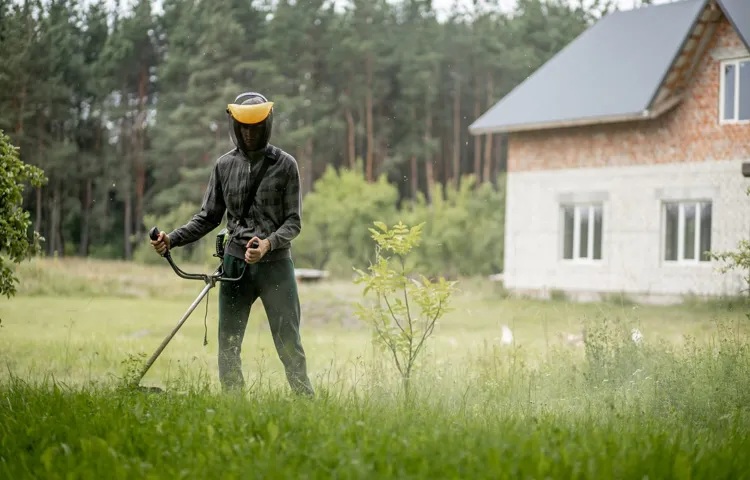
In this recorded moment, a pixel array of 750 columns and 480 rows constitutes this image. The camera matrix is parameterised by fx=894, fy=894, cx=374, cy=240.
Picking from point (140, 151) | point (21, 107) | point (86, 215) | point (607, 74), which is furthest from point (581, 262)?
point (140, 151)

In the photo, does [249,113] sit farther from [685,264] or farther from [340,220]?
[340,220]

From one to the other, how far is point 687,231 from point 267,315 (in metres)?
10.9

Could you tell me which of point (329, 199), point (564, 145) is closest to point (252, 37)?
point (329, 199)

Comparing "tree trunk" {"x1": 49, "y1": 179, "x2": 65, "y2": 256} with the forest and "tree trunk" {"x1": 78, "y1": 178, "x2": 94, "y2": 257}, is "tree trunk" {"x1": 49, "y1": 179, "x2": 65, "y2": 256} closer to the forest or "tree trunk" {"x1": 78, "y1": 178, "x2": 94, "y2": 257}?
the forest

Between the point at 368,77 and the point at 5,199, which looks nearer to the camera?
the point at 5,199

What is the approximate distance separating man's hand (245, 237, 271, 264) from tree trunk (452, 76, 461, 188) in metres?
27.7

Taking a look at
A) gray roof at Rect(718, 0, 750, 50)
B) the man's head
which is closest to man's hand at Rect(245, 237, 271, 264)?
the man's head

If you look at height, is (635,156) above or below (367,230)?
above

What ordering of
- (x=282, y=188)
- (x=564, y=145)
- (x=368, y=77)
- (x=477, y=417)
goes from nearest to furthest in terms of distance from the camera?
(x=477, y=417) → (x=282, y=188) → (x=564, y=145) → (x=368, y=77)

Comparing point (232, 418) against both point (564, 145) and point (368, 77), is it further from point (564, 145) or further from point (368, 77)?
point (368, 77)

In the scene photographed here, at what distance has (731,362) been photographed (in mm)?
6285

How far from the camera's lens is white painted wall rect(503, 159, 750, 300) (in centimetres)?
1440

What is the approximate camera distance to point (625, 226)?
15.7 m

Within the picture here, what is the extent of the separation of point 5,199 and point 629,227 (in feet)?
38.0
